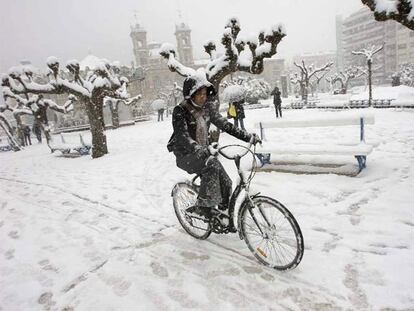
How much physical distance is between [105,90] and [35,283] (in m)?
9.55

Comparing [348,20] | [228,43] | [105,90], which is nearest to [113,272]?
[228,43]

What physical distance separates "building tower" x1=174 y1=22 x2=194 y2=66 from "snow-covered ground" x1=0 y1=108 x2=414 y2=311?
262ft

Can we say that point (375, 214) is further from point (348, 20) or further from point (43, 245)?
point (348, 20)

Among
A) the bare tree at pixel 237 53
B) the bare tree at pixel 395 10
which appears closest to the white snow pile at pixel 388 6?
the bare tree at pixel 395 10

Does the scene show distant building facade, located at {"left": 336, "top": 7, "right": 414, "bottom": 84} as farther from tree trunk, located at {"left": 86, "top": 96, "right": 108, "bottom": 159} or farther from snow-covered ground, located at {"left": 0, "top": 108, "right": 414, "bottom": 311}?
snow-covered ground, located at {"left": 0, "top": 108, "right": 414, "bottom": 311}

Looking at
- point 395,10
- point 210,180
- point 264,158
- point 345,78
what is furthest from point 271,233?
point 345,78

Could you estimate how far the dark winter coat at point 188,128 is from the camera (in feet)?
10.9

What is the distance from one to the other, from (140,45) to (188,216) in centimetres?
8304

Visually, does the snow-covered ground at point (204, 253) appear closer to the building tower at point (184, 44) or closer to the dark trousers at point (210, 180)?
the dark trousers at point (210, 180)

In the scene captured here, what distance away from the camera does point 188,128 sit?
3580 mm

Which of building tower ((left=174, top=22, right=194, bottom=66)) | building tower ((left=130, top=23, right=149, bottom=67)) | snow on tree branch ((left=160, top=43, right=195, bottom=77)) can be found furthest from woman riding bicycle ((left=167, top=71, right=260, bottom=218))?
building tower ((left=174, top=22, right=194, bottom=66))

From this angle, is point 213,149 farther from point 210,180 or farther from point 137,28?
point 137,28

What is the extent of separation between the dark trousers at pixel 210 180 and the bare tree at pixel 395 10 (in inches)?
217

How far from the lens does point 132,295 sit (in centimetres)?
305
